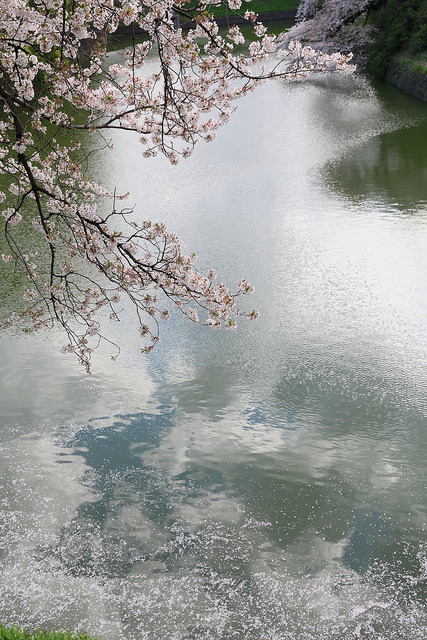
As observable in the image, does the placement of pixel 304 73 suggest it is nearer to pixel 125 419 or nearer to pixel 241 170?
pixel 125 419

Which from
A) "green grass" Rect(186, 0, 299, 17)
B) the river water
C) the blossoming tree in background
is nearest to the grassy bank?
"green grass" Rect(186, 0, 299, 17)

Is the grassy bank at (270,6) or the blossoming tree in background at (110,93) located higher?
the grassy bank at (270,6)

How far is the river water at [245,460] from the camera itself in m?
2.91

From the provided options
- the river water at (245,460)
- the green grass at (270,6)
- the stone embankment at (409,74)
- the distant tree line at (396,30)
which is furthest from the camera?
the green grass at (270,6)

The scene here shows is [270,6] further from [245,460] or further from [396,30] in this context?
[245,460]

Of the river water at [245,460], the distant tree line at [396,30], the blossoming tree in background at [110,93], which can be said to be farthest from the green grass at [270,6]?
the blossoming tree in background at [110,93]

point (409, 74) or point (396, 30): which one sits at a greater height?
point (396, 30)

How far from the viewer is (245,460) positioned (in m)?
3.79

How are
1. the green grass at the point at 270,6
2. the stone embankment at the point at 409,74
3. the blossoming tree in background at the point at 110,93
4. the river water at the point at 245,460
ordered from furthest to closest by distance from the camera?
1. the green grass at the point at 270,6
2. the stone embankment at the point at 409,74
3. the river water at the point at 245,460
4. the blossoming tree in background at the point at 110,93

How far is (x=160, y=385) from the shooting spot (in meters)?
4.50

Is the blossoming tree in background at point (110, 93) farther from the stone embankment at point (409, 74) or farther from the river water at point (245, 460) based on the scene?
the stone embankment at point (409, 74)

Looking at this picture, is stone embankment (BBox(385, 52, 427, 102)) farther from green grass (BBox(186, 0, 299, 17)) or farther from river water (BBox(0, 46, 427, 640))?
green grass (BBox(186, 0, 299, 17))

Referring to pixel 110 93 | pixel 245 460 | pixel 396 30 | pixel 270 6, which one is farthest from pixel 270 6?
pixel 245 460

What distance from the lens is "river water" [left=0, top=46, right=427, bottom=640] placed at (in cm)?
291
